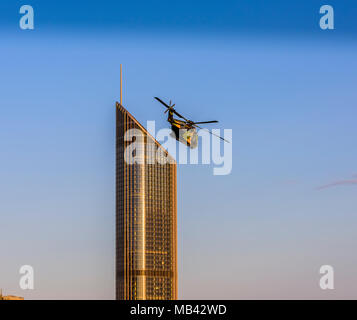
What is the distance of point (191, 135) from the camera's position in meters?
131
